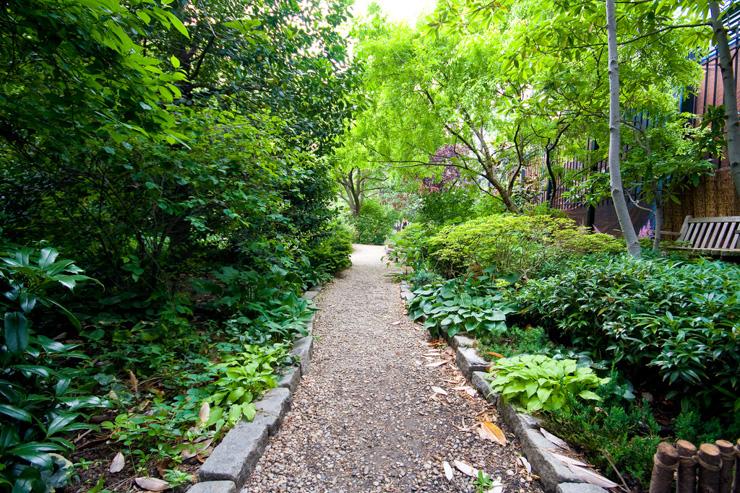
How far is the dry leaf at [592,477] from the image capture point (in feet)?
4.33

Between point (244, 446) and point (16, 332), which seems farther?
point (244, 446)

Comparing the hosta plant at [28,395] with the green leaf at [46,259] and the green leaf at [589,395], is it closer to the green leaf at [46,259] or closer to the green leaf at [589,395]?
the green leaf at [46,259]

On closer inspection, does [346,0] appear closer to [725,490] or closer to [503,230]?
[503,230]

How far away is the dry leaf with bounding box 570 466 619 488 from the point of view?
4.33 ft

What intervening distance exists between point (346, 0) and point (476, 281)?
4.30m

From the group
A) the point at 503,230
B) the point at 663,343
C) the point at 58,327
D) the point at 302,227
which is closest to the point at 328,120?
the point at 302,227

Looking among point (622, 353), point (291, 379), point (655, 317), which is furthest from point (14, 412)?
point (655, 317)

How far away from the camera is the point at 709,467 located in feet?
3.28

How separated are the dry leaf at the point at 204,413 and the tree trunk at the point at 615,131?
3.24m

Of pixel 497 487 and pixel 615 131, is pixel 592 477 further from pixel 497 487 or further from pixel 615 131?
pixel 615 131

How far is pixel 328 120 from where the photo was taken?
4461 millimetres

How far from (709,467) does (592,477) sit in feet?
1.54

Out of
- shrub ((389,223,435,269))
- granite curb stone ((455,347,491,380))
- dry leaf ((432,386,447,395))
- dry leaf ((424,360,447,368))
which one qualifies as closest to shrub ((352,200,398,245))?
shrub ((389,223,435,269))

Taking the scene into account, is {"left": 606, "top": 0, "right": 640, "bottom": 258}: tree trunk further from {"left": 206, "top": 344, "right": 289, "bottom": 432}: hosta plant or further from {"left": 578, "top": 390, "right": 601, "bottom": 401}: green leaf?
{"left": 206, "top": 344, "right": 289, "bottom": 432}: hosta plant
